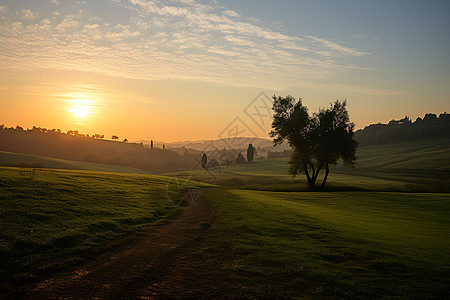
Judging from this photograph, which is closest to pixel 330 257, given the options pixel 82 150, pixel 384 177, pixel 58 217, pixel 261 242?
pixel 261 242

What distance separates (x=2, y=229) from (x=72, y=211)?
198 inches

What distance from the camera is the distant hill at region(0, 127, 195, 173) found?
142 metres

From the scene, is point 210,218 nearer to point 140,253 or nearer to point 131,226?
point 131,226

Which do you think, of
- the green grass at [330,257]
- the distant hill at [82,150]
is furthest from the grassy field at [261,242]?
the distant hill at [82,150]

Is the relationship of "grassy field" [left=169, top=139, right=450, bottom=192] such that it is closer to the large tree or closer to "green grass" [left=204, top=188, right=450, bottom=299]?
the large tree

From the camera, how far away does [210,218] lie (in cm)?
2083

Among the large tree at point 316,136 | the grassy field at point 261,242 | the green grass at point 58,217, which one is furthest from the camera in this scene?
the large tree at point 316,136

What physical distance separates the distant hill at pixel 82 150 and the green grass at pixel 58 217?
4965 inches

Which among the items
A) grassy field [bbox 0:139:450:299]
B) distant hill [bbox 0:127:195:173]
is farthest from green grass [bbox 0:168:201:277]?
distant hill [bbox 0:127:195:173]

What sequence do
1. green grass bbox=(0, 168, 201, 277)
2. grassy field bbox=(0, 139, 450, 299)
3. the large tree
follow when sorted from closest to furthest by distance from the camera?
grassy field bbox=(0, 139, 450, 299) → green grass bbox=(0, 168, 201, 277) → the large tree

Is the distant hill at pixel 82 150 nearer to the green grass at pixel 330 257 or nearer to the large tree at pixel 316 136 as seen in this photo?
the large tree at pixel 316 136

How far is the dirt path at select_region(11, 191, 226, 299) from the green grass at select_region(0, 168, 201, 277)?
6.26ft

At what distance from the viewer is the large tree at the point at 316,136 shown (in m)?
54.0

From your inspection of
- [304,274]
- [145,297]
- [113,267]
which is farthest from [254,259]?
[113,267]
